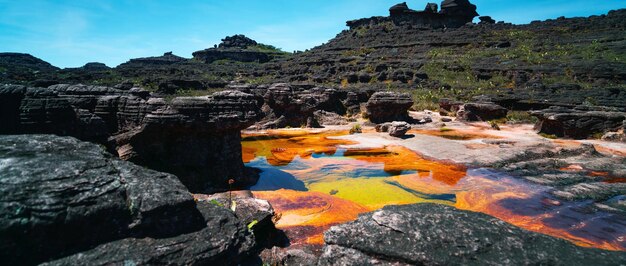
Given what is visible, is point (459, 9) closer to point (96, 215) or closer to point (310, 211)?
Result: point (310, 211)

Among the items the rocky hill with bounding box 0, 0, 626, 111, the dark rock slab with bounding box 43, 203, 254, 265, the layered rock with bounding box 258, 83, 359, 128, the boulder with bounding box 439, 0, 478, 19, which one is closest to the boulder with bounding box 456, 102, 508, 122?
the rocky hill with bounding box 0, 0, 626, 111

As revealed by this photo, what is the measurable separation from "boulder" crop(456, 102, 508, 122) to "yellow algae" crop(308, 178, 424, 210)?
62.6 feet

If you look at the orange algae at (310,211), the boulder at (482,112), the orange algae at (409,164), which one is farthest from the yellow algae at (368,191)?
the boulder at (482,112)

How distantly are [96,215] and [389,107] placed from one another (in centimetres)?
2509

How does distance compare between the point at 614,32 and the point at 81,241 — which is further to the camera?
the point at 614,32

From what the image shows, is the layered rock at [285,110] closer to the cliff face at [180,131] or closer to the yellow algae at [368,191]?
the cliff face at [180,131]

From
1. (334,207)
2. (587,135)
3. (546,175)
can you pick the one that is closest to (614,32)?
(587,135)

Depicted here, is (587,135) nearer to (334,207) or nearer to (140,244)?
(334,207)

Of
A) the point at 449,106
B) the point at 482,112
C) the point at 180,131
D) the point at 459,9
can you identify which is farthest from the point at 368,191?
the point at 459,9

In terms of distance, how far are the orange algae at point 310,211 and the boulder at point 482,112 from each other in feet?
72.0

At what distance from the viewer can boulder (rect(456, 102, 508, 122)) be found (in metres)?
26.7

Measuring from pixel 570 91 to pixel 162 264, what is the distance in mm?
39582

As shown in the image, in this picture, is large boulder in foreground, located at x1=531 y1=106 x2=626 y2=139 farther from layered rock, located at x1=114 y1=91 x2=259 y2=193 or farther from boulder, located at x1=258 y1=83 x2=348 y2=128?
layered rock, located at x1=114 y1=91 x2=259 y2=193

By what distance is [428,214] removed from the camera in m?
4.38
